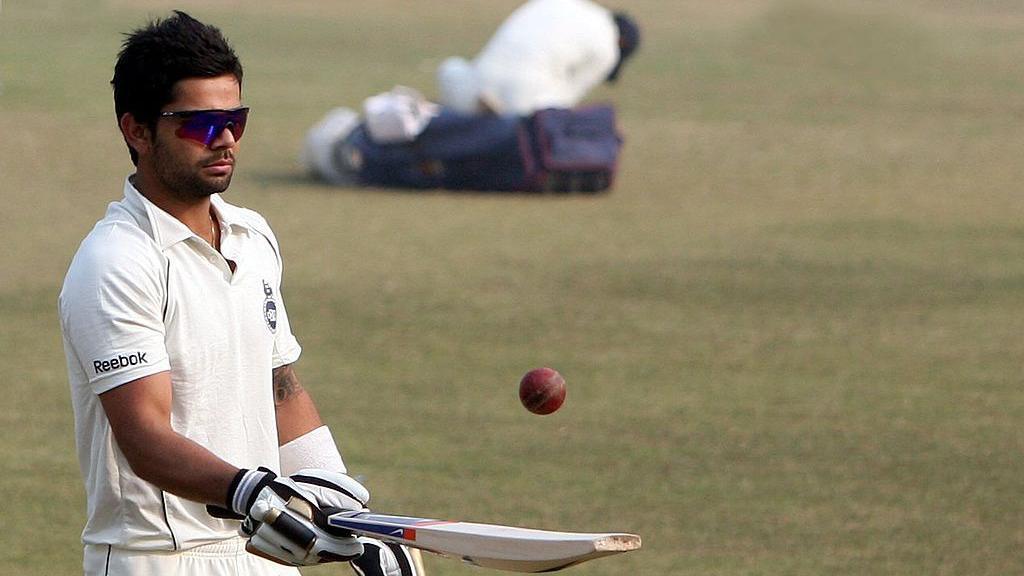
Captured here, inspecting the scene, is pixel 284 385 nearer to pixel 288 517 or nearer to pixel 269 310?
pixel 269 310

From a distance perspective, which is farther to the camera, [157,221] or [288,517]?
[157,221]

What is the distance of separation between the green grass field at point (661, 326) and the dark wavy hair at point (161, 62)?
2767 mm

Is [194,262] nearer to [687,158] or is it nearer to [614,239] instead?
[614,239]

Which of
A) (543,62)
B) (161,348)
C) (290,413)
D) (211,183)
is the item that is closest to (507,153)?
(543,62)

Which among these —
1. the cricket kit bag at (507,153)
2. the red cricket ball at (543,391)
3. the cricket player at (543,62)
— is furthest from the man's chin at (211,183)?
the cricket player at (543,62)

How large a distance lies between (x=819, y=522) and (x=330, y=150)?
887 cm

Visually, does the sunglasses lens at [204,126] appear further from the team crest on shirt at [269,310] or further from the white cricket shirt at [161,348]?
the team crest on shirt at [269,310]

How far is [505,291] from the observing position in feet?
34.2

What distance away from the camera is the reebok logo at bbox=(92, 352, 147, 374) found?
10.4ft

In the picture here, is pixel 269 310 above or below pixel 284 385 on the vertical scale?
above

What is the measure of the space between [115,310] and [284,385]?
1.97 ft

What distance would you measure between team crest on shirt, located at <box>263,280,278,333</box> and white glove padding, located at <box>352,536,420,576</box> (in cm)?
48

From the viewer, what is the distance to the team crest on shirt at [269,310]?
3.49 meters

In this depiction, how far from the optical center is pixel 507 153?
14.1m
